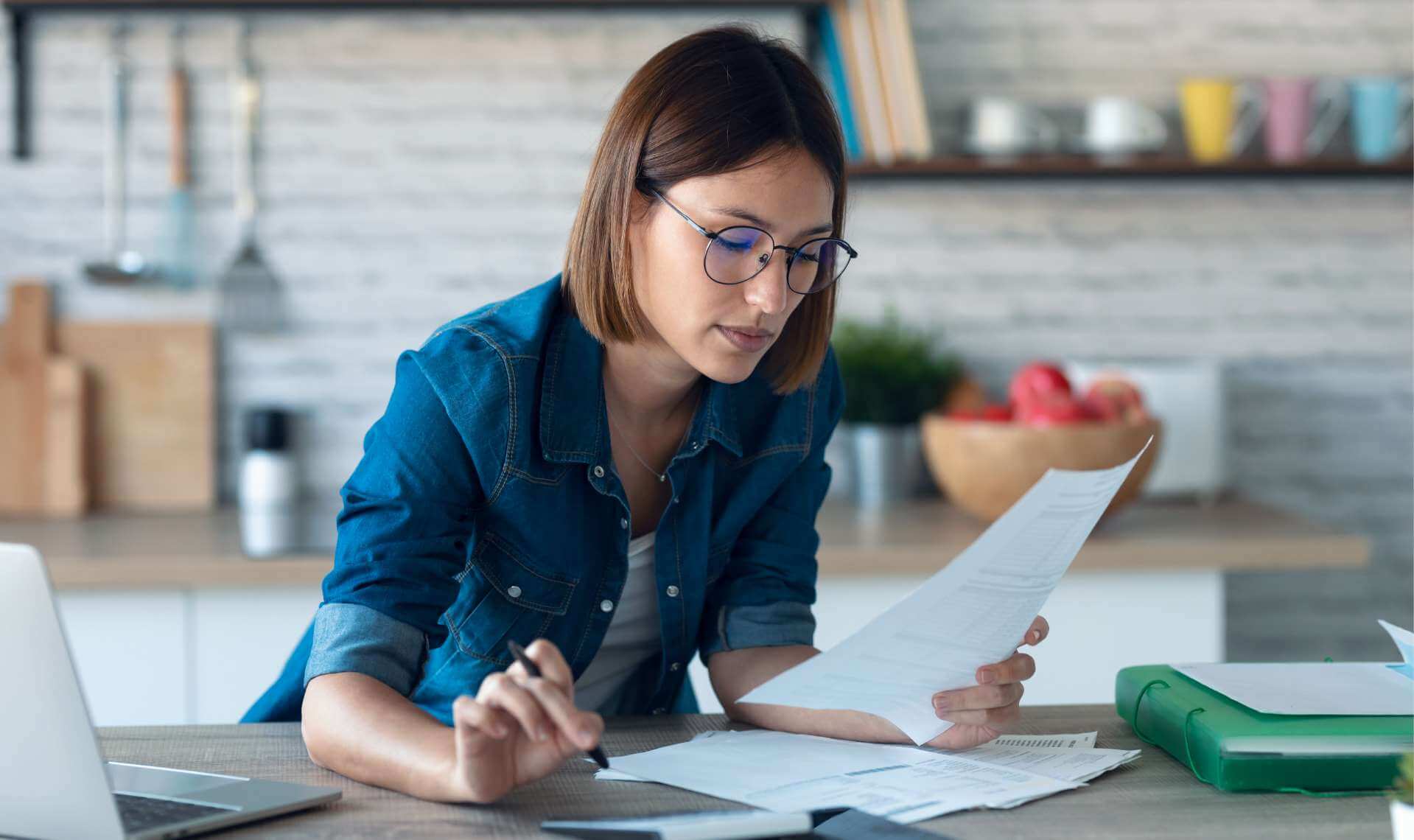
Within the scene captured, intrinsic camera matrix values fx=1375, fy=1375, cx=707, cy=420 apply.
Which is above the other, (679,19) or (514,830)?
(679,19)

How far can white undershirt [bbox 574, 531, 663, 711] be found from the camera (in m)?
1.46

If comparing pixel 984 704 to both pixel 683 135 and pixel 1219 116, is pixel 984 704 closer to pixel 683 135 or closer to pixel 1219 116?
pixel 683 135

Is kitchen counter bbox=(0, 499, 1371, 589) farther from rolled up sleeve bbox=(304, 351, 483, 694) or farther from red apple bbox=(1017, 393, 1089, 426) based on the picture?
rolled up sleeve bbox=(304, 351, 483, 694)

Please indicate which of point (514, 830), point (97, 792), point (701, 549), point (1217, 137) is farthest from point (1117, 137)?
point (97, 792)

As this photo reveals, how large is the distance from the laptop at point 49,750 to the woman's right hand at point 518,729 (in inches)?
5.8

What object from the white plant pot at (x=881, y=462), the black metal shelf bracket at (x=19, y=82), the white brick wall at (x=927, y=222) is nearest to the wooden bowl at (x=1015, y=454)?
the white plant pot at (x=881, y=462)

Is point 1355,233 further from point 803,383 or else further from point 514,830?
point 514,830

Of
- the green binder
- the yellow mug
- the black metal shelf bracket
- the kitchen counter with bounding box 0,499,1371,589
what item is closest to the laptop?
the green binder

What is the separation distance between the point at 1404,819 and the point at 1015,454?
5.12ft

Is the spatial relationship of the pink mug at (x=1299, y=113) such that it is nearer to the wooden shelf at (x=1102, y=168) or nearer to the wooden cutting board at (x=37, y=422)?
the wooden shelf at (x=1102, y=168)

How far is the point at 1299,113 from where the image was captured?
2.84 metres

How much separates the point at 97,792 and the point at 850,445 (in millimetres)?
2100

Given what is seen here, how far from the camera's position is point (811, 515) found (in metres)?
1.52

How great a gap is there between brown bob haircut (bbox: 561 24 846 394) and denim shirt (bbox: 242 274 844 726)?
0.19ft
